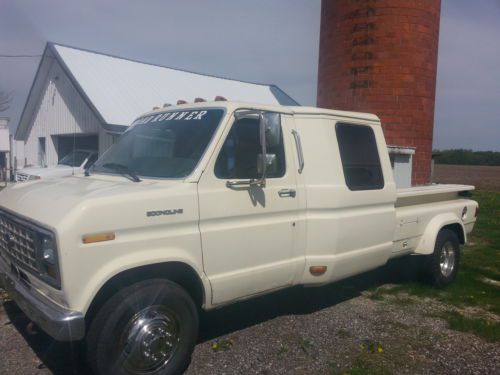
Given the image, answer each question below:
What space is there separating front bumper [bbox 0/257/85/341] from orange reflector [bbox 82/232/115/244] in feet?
1.61

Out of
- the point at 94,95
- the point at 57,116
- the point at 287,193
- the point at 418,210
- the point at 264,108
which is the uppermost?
the point at 94,95

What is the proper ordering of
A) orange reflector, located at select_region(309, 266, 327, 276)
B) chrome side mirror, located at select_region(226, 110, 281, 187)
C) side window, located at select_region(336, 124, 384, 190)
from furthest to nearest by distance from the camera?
1. side window, located at select_region(336, 124, 384, 190)
2. orange reflector, located at select_region(309, 266, 327, 276)
3. chrome side mirror, located at select_region(226, 110, 281, 187)

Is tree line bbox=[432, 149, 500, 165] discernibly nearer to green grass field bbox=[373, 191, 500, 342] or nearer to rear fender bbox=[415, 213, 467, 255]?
green grass field bbox=[373, 191, 500, 342]

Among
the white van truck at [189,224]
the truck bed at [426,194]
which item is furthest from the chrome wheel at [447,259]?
the white van truck at [189,224]

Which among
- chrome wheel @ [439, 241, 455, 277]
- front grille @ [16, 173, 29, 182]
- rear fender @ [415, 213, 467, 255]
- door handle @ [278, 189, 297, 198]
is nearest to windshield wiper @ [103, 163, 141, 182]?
door handle @ [278, 189, 297, 198]

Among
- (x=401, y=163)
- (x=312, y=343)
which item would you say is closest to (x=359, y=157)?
(x=312, y=343)

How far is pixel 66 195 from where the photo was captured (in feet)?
11.8

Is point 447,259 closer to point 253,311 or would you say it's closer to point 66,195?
point 253,311

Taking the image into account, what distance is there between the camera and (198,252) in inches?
151

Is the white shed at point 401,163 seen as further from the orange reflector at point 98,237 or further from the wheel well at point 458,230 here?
the orange reflector at point 98,237

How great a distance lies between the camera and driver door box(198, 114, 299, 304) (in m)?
3.96

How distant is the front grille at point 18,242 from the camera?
3535 mm

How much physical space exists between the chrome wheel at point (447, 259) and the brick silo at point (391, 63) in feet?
16.0

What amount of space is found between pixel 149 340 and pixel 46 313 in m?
0.76
